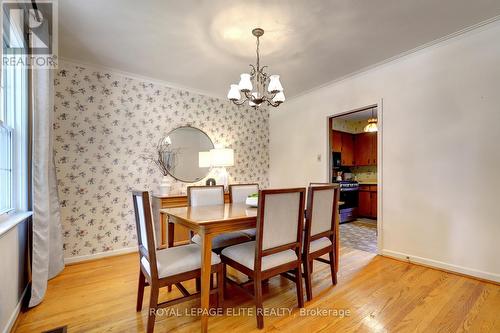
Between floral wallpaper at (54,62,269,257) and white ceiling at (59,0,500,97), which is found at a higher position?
white ceiling at (59,0,500,97)

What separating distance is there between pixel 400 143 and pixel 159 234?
10.8 ft

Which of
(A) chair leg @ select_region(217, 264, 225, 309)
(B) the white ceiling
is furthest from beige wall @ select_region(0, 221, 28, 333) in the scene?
(B) the white ceiling

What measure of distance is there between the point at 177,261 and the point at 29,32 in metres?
2.38

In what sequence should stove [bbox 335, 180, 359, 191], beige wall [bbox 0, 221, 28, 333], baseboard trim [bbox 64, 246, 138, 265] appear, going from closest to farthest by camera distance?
1. beige wall [bbox 0, 221, 28, 333]
2. baseboard trim [bbox 64, 246, 138, 265]
3. stove [bbox 335, 180, 359, 191]

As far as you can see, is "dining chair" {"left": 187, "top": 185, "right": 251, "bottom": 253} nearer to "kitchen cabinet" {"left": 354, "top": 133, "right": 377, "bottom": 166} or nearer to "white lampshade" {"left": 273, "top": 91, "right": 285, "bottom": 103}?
"white lampshade" {"left": 273, "top": 91, "right": 285, "bottom": 103}

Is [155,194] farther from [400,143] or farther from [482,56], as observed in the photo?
[482,56]

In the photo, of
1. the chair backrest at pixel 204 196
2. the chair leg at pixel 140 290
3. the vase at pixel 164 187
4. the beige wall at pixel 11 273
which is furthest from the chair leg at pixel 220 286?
the vase at pixel 164 187

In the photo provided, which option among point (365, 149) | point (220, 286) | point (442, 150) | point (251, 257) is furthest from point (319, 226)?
point (365, 149)

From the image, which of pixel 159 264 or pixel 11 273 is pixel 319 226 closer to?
pixel 159 264

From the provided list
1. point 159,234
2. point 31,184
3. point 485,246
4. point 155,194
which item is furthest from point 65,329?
point 485,246

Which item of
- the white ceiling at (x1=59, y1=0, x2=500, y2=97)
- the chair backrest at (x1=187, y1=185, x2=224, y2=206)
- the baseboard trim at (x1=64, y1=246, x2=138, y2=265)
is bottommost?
the baseboard trim at (x1=64, y1=246, x2=138, y2=265)

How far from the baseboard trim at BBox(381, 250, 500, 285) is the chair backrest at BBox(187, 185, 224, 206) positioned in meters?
2.21

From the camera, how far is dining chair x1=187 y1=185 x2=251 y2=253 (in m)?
2.28

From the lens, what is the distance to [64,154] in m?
2.83
